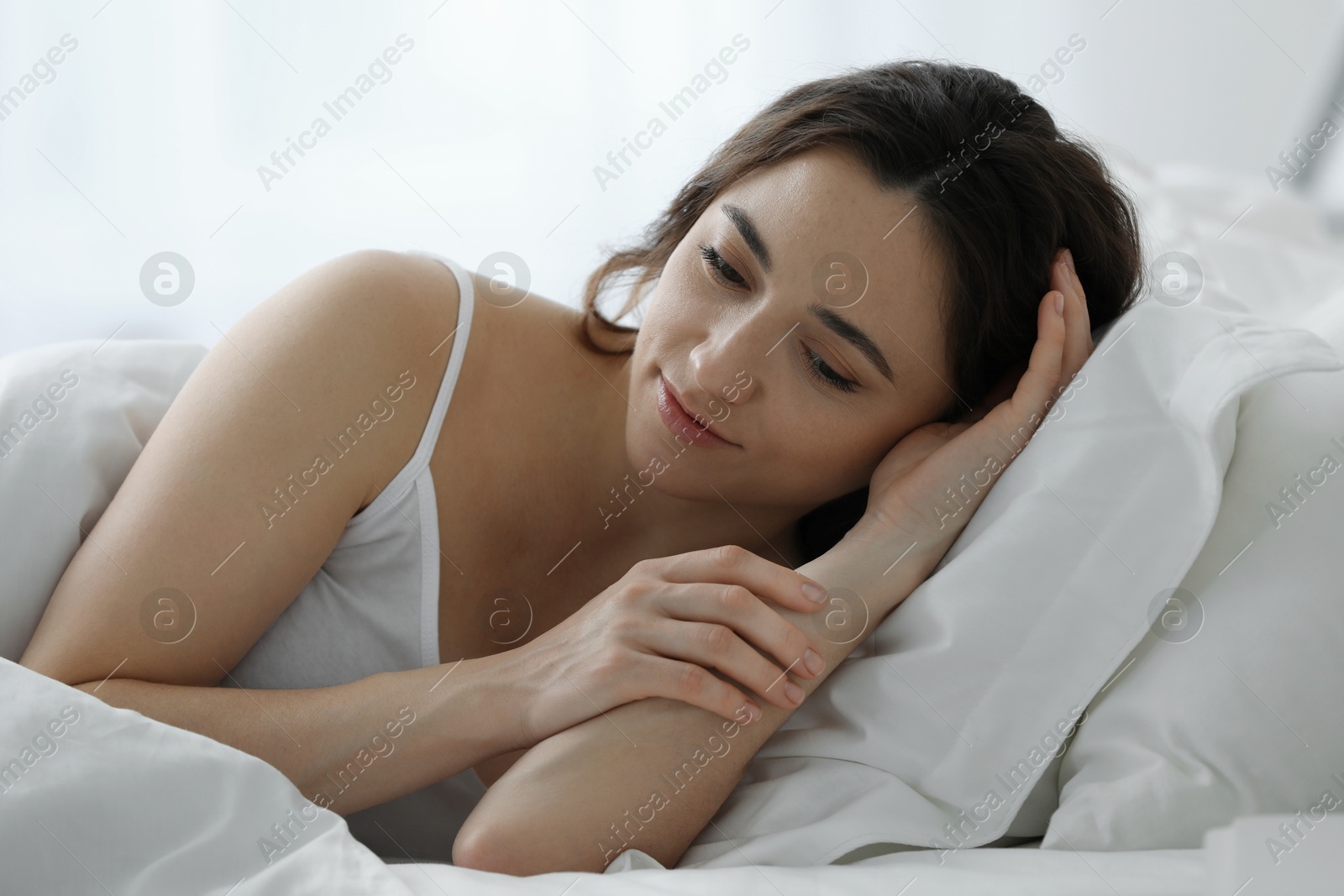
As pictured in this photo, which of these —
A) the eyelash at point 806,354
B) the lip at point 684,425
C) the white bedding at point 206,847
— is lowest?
the white bedding at point 206,847

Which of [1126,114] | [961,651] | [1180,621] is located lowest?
[961,651]

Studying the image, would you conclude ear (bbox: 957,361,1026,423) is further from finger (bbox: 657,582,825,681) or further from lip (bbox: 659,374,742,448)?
finger (bbox: 657,582,825,681)

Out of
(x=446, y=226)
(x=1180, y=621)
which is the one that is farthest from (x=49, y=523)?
(x=446, y=226)

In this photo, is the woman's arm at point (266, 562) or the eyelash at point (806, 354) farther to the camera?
the eyelash at point (806, 354)

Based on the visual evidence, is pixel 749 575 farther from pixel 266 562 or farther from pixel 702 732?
pixel 266 562

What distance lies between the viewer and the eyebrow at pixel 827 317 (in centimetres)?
105

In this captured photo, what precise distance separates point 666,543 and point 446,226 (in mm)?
1327

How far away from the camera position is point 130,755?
73 centimetres

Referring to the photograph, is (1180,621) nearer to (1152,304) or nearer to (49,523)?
(1152,304)

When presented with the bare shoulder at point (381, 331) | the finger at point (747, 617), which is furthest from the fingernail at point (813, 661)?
the bare shoulder at point (381, 331)

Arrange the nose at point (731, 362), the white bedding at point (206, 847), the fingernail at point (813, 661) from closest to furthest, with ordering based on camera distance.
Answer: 1. the white bedding at point (206, 847)
2. the fingernail at point (813, 661)
3. the nose at point (731, 362)

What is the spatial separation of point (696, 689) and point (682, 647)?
0.14ft

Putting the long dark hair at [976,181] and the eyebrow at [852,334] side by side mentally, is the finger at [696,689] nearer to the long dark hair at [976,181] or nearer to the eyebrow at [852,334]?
the eyebrow at [852,334]

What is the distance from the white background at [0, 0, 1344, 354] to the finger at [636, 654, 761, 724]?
1411 mm
